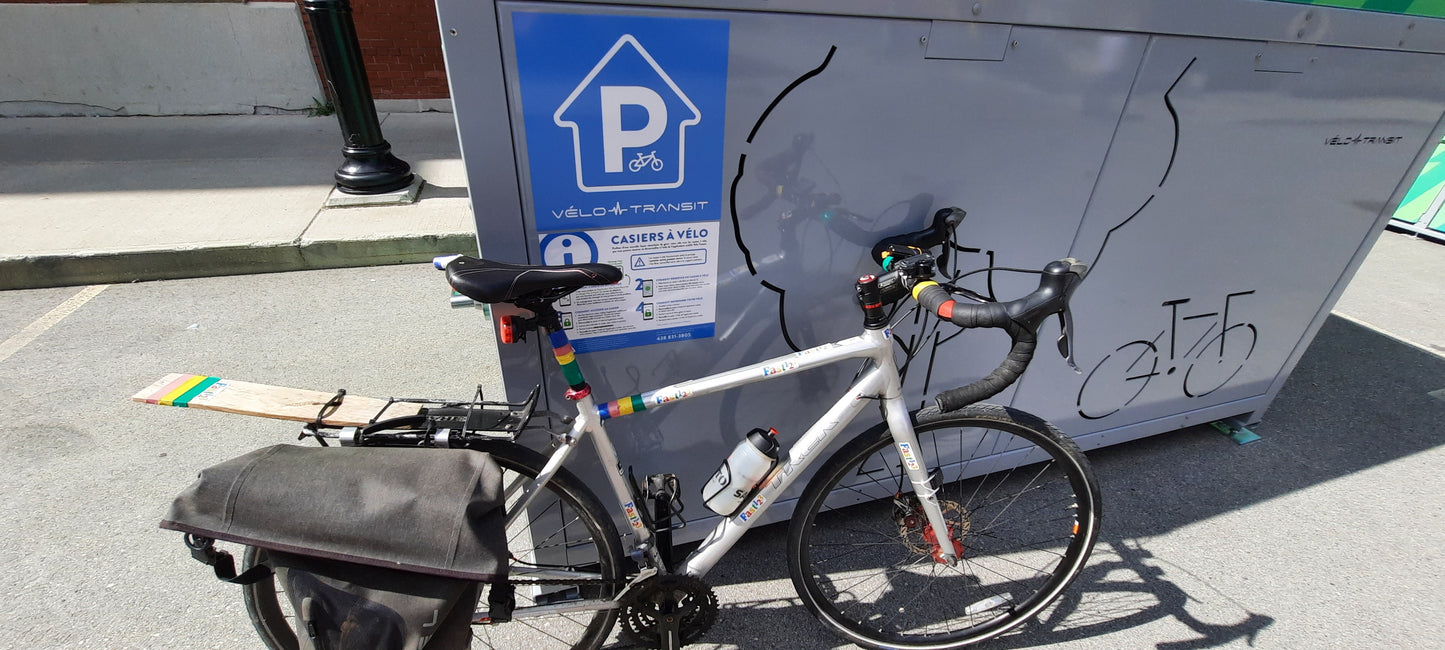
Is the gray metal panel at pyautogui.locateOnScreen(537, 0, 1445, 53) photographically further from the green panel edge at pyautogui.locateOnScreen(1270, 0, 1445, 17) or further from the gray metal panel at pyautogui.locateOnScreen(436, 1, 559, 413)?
the gray metal panel at pyautogui.locateOnScreen(436, 1, 559, 413)

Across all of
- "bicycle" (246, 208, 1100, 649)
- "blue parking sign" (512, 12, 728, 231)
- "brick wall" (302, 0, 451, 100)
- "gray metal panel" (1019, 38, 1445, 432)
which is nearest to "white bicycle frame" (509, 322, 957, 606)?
"bicycle" (246, 208, 1100, 649)

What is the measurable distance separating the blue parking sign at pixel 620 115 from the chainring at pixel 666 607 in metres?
1.07

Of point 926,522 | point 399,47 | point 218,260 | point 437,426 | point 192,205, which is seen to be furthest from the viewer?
point 399,47

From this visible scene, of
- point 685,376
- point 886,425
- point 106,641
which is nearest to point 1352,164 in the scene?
point 886,425

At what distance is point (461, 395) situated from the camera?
3.23 metres

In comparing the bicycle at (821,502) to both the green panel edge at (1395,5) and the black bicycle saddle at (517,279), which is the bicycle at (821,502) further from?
the green panel edge at (1395,5)

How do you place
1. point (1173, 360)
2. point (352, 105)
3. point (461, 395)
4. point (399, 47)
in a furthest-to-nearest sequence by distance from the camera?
point (399, 47) < point (352, 105) < point (461, 395) < point (1173, 360)

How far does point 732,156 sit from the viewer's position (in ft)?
5.31

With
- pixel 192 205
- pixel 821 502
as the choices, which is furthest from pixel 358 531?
pixel 192 205

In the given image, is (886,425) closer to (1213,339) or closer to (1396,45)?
(1213,339)

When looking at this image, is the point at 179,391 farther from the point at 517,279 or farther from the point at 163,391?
the point at 517,279

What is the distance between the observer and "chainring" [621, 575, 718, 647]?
1789 millimetres

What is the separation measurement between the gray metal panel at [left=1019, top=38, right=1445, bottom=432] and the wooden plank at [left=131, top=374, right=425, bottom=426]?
237 centimetres

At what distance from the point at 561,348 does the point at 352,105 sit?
436 centimetres
